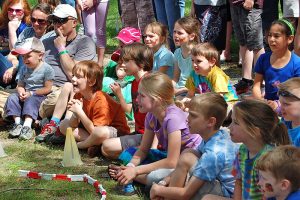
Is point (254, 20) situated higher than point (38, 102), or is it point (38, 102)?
point (254, 20)

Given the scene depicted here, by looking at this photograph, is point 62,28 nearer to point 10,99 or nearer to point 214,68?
point 10,99

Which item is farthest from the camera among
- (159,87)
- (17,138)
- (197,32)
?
(197,32)

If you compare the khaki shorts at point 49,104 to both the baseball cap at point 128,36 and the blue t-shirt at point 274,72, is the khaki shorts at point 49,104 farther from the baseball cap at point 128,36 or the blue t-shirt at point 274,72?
the blue t-shirt at point 274,72

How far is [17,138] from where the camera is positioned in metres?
6.38

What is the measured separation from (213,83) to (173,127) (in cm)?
136

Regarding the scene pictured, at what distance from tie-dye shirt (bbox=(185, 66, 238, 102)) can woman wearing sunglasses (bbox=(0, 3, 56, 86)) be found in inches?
78.3

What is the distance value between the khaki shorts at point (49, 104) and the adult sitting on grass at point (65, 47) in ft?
0.90

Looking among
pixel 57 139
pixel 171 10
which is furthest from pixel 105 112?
pixel 171 10

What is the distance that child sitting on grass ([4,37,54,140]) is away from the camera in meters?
6.53

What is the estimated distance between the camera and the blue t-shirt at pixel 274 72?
18.5 ft

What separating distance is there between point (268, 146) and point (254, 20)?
3550mm

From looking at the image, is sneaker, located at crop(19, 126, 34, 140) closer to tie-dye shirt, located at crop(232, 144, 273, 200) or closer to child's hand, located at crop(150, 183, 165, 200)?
child's hand, located at crop(150, 183, 165, 200)

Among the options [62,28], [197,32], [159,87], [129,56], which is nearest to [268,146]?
[159,87]

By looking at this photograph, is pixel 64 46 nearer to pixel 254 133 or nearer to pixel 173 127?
pixel 173 127
